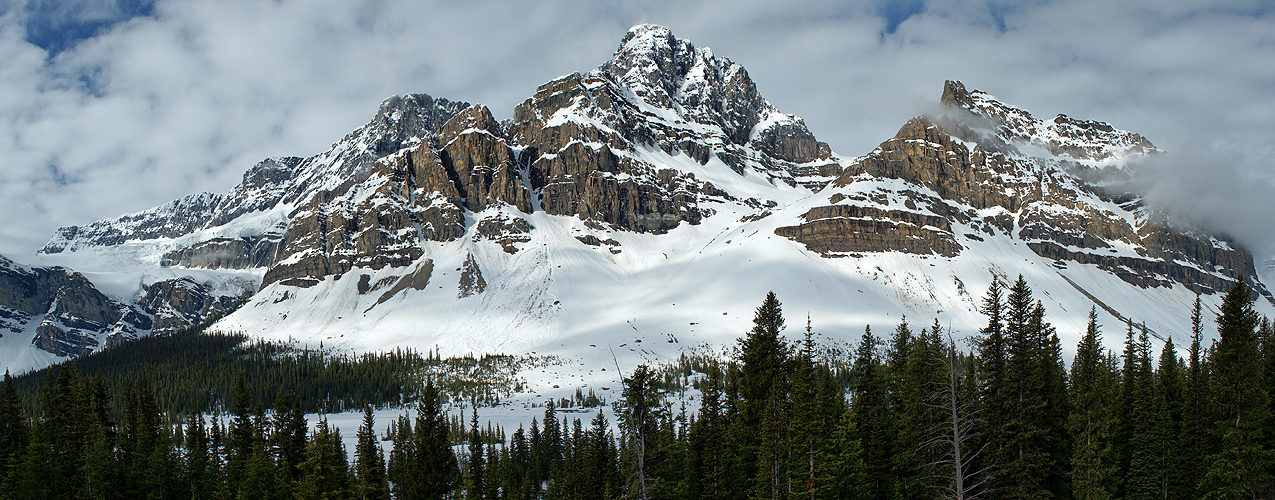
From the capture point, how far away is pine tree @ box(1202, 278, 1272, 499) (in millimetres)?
44719

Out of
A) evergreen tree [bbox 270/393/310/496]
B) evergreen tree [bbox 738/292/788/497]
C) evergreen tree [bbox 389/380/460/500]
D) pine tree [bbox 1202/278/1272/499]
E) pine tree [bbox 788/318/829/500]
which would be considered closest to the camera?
pine tree [bbox 788/318/829/500]

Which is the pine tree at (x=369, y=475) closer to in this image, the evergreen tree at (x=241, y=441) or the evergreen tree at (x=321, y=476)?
the evergreen tree at (x=321, y=476)

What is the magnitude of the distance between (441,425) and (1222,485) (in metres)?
54.8

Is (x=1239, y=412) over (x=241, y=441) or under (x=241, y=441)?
over

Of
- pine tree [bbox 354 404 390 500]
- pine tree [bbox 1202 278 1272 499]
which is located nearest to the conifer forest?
pine tree [bbox 1202 278 1272 499]

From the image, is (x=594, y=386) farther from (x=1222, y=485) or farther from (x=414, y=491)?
(x=1222, y=485)

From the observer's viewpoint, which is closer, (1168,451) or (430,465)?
(1168,451)

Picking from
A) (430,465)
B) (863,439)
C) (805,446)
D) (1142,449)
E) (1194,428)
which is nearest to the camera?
(805,446)

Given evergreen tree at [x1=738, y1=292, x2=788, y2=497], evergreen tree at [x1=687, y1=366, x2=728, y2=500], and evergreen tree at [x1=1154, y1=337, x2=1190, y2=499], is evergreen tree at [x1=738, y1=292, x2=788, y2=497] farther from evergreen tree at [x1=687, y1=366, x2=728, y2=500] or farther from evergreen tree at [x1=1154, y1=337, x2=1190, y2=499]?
evergreen tree at [x1=1154, y1=337, x2=1190, y2=499]

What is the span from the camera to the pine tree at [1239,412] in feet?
147

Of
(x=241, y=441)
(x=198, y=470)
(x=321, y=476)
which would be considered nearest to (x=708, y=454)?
(x=321, y=476)

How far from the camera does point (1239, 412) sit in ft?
152

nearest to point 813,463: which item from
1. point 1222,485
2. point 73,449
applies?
point 1222,485

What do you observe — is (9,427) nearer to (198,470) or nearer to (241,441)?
(198,470)
